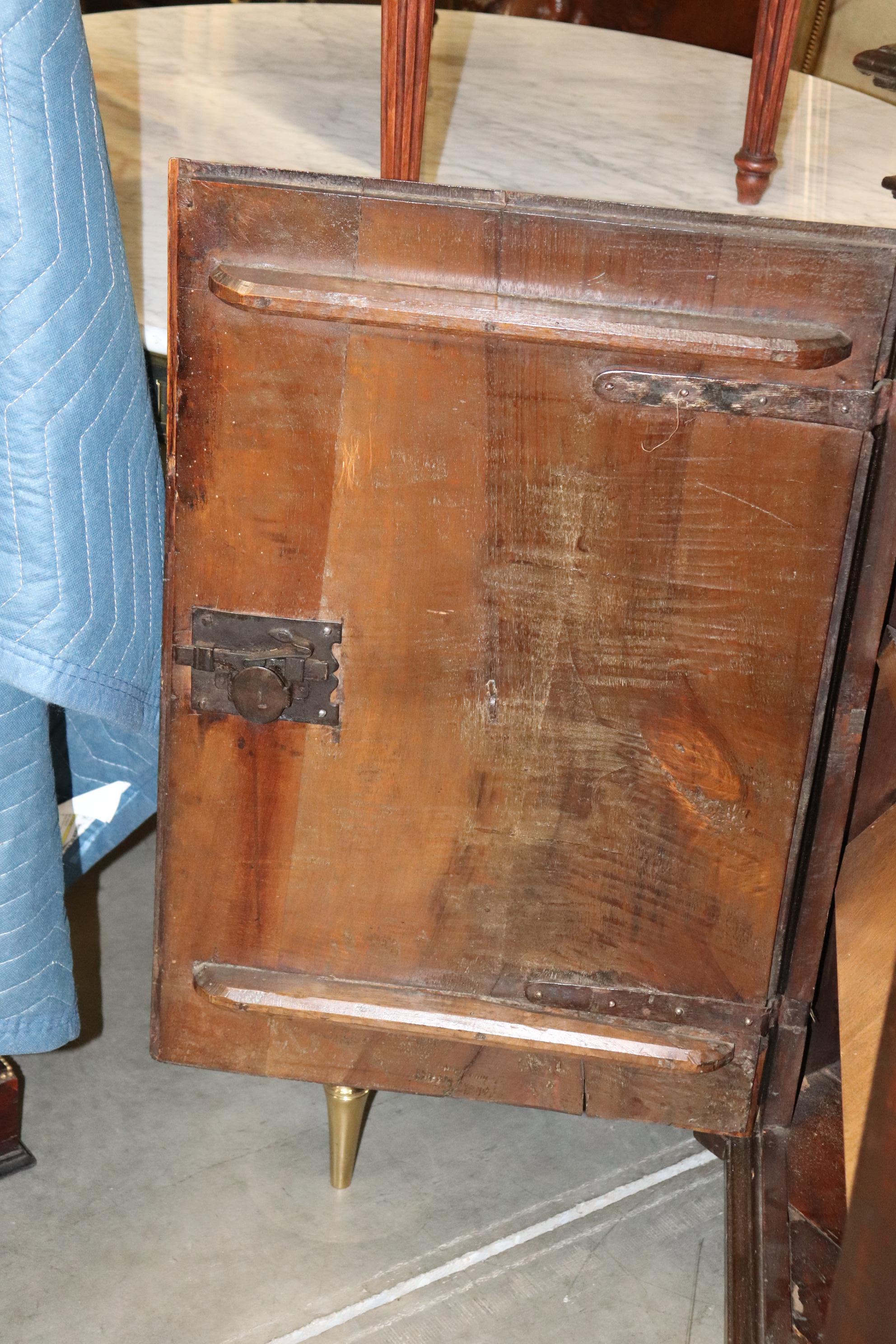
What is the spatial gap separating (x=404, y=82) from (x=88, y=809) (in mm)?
714

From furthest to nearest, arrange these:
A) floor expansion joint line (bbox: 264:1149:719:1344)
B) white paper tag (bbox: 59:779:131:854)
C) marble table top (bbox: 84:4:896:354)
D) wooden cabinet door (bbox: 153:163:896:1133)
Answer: marble table top (bbox: 84:4:896:354)
white paper tag (bbox: 59:779:131:854)
floor expansion joint line (bbox: 264:1149:719:1344)
wooden cabinet door (bbox: 153:163:896:1133)

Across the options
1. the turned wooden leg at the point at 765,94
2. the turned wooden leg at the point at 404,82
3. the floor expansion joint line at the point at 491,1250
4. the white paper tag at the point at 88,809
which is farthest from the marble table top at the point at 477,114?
the floor expansion joint line at the point at 491,1250

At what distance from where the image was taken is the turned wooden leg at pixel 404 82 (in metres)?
1.07

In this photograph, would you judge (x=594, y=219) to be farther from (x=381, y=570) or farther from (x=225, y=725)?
(x=225, y=725)

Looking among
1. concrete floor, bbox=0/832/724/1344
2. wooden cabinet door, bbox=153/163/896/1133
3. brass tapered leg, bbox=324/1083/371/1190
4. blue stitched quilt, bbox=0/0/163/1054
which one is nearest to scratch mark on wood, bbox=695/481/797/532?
wooden cabinet door, bbox=153/163/896/1133

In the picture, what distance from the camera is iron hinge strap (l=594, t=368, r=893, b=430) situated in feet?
2.53

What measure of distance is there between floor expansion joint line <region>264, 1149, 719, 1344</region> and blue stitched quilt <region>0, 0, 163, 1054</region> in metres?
0.31

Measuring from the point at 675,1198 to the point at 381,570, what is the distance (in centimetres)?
70

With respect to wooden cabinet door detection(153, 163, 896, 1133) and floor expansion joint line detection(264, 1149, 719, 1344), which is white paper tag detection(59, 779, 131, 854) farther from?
floor expansion joint line detection(264, 1149, 719, 1344)

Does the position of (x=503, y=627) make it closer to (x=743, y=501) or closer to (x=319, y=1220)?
(x=743, y=501)

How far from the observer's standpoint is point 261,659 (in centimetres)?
86

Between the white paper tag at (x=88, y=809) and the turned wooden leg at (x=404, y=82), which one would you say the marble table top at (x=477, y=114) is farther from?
the white paper tag at (x=88, y=809)

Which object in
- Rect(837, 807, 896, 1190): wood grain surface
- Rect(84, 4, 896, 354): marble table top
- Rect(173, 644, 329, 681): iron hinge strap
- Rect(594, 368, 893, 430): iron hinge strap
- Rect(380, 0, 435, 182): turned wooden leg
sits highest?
Rect(380, 0, 435, 182): turned wooden leg

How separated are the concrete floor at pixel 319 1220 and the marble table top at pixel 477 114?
696 mm
